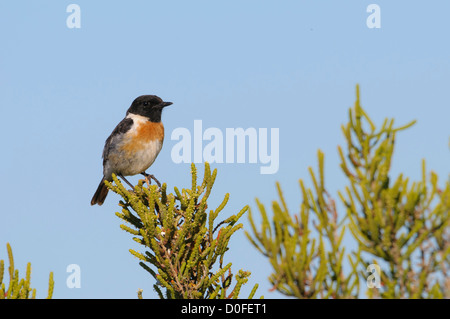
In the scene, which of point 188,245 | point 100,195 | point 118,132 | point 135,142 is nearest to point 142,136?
point 135,142

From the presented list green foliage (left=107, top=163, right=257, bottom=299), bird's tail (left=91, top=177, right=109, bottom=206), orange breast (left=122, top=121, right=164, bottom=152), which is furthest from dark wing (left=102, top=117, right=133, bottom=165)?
green foliage (left=107, top=163, right=257, bottom=299)

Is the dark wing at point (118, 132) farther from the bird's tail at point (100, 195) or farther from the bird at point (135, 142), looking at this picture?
the bird's tail at point (100, 195)

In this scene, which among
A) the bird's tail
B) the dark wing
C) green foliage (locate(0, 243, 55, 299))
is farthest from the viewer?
the bird's tail

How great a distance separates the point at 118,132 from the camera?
971 cm

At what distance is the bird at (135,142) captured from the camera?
368 inches

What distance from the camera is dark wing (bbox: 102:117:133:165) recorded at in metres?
9.63

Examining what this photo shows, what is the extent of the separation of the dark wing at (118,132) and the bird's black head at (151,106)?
26cm

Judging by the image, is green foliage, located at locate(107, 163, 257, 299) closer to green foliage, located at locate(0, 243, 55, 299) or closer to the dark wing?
green foliage, located at locate(0, 243, 55, 299)

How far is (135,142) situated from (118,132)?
0.52 m

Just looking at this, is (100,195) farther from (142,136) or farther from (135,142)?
(142,136)

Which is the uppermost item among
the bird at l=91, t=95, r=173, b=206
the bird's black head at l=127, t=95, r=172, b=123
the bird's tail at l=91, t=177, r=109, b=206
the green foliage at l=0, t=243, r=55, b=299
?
the bird's black head at l=127, t=95, r=172, b=123

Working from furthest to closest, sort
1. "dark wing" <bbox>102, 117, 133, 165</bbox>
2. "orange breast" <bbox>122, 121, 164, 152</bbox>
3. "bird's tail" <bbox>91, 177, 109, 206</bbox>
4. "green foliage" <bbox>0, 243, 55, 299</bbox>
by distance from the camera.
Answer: "bird's tail" <bbox>91, 177, 109, 206</bbox> → "dark wing" <bbox>102, 117, 133, 165</bbox> → "orange breast" <bbox>122, 121, 164, 152</bbox> → "green foliage" <bbox>0, 243, 55, 299</bbox>
